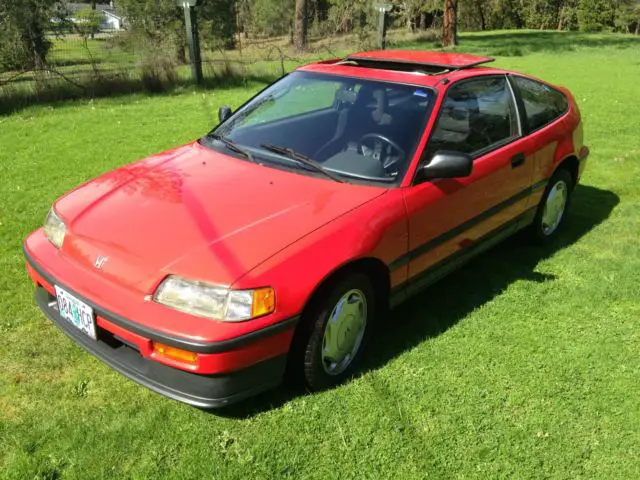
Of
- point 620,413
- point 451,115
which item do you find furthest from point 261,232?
point 620,413

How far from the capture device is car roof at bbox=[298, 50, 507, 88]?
367 centimetres

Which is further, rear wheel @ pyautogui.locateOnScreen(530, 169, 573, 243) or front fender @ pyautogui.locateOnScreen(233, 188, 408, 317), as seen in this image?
rear wheel @ pyautogui.locateOnScreen(530, 169, 573, 243)

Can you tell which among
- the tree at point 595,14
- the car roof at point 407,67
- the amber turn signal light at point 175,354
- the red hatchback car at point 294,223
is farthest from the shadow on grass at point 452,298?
the tree at point 595,14

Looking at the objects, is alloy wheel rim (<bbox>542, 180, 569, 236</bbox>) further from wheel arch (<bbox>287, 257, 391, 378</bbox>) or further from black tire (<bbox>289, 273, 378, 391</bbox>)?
black tire (<bbox>289, 273, 378, 391</bbox>)

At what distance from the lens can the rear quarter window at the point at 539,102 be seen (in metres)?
4.35

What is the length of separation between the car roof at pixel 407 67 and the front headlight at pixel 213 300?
6.11ft

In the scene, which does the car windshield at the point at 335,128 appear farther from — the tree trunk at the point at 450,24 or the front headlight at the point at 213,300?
the tree trunk at the point at 450,24

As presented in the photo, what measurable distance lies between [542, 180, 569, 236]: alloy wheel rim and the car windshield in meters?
1.86

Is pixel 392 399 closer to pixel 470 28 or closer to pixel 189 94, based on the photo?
pixel 189 94

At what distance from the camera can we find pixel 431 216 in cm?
331

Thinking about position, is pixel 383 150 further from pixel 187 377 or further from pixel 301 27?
pixel 301 27

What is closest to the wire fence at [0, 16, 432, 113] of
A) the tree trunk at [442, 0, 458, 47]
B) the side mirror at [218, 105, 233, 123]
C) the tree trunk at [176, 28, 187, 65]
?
the tree trunk at [176, 28, 187, 65]

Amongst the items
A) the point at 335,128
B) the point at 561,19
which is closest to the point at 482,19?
the point at 561,19

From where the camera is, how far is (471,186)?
3598 millimetres
